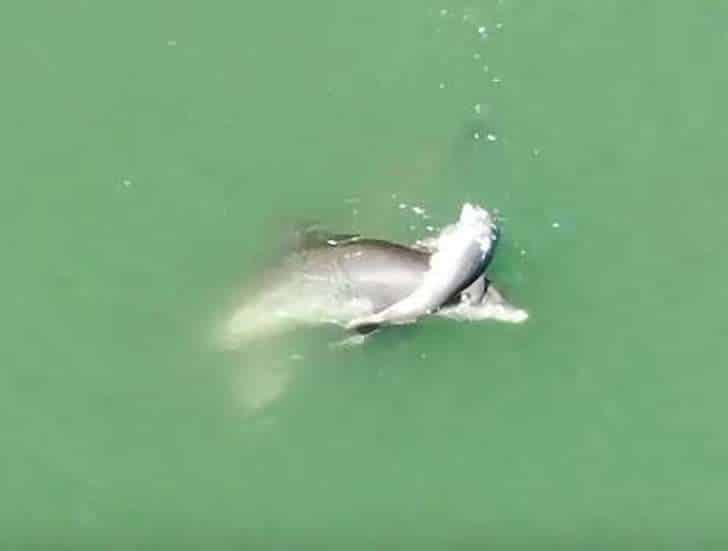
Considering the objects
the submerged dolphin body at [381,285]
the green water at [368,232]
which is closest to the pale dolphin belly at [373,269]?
the submerged dolphin body at [381,285]

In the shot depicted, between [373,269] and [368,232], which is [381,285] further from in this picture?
[368,232]

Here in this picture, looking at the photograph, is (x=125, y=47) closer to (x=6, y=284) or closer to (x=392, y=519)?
(x=6, y=284)

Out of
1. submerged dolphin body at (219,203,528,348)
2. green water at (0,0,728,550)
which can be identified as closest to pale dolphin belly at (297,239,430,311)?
submerged dolphin body at (219,203,528,348)

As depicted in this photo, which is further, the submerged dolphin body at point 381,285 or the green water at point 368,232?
the green water at point 368,232

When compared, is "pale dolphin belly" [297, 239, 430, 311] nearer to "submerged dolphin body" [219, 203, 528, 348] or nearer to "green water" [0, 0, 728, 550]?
"submerged dolphin body" [219, 203, 528, 348]

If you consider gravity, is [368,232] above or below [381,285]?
above

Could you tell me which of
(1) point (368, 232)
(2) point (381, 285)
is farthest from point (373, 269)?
(1) point (368, 232)

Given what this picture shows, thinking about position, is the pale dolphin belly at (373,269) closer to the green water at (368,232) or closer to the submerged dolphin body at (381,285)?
the submerged dolphin body at (381,285)
